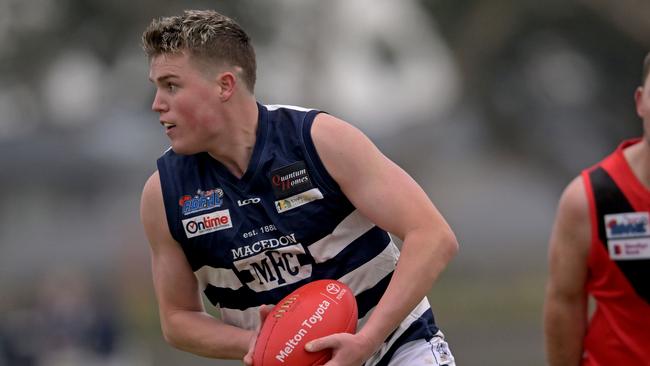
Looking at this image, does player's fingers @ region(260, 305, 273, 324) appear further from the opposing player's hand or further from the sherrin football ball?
the opposing player's hand

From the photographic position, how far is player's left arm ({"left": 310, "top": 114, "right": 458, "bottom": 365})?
507cm

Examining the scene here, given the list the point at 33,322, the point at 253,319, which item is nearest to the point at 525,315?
the point at 33,322

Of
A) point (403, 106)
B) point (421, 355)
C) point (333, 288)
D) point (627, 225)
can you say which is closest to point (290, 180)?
point (333, 288)

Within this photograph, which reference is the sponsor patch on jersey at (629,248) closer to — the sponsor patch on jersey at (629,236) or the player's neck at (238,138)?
the sponsor patch on jersey at (629,236)

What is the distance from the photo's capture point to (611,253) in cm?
554

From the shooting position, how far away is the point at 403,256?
16.9ft

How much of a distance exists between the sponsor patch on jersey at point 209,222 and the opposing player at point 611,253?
1416 mm

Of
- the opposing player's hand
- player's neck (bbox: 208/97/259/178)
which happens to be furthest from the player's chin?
the opposing player's hand

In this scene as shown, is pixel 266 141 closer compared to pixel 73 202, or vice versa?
pixel 266 141

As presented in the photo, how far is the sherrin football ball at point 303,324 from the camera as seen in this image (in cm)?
496

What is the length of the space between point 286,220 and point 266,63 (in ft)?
63.8

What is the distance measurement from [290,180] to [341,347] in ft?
2.60

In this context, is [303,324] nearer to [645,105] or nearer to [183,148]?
[183,148]

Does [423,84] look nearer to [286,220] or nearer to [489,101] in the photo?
[489,101]
